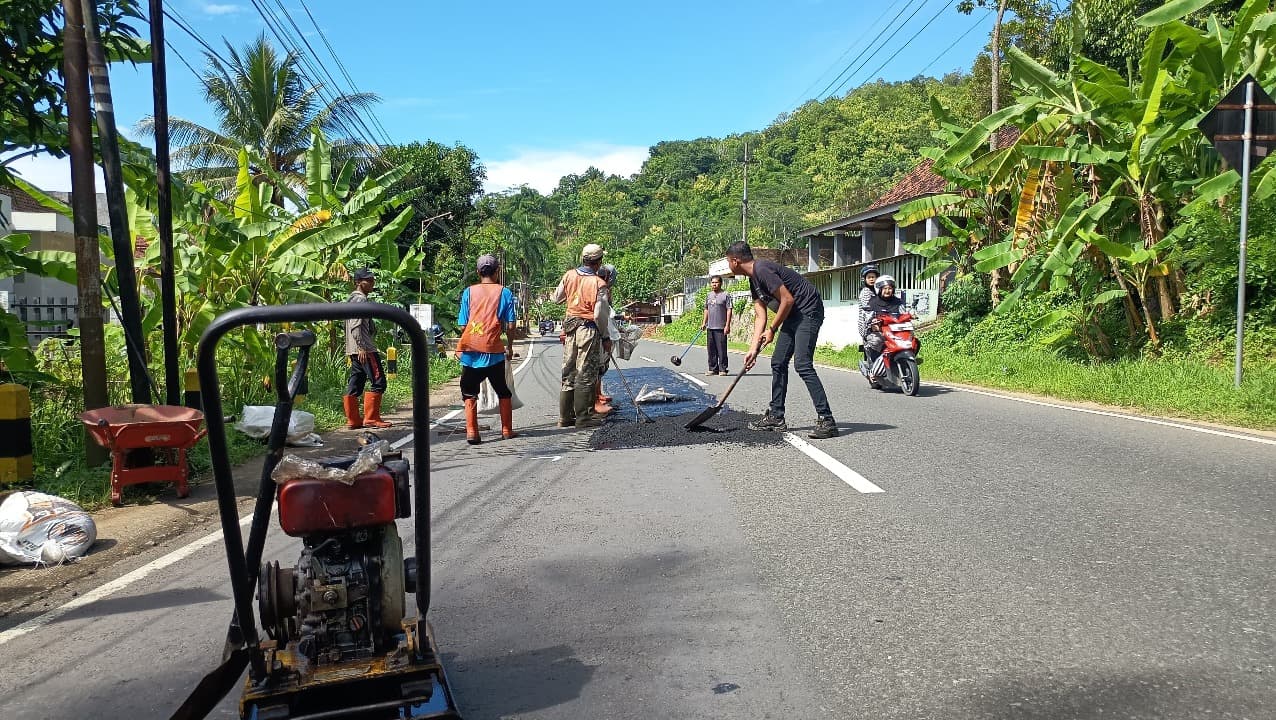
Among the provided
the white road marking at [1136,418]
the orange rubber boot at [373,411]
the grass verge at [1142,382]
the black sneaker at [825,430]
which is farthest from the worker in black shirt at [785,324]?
the orange rubber boot at [373,411]

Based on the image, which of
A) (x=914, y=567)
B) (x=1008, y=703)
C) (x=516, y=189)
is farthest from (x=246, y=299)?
(x=516, y=189)

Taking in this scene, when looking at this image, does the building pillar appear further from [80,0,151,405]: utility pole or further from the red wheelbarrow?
the red wheelbarrow

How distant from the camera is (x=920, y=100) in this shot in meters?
66.8

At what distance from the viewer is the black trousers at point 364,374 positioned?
9875 millimetres

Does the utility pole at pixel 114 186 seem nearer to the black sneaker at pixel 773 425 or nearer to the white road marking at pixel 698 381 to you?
the black sneaker at pixel 773 425

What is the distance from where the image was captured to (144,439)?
632cm

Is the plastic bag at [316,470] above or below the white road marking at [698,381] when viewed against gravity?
above

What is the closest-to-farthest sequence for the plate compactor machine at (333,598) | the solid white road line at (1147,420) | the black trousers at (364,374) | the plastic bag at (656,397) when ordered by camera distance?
1. the plate compactor machine at (333,598)
2. the solid white road line at (1147,420)
3. the black trousers at (364,374)
4. the plastic bag at (656,397)

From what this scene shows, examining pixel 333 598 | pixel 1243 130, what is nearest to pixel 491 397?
pixel 333 598

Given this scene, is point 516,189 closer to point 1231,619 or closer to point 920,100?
point 920,100

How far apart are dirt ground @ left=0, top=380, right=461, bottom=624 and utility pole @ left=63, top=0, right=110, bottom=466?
1175 mm

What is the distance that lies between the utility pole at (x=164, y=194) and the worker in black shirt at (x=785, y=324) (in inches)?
200

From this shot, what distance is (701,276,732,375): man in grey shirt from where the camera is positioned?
1692 cm

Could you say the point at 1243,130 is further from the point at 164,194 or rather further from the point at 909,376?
the point at 164,194
